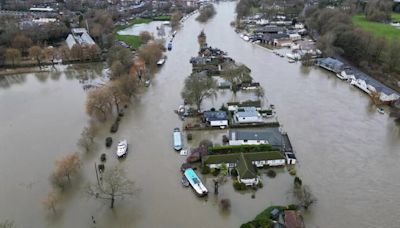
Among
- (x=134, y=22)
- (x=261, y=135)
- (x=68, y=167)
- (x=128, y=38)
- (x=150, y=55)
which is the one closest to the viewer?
(x=68, y=167)

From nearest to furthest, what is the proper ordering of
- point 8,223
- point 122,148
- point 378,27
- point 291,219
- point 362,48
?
1. point 291,219
2. point 8,223
3. point 122,148
4. point 362,48
5. point 378,27

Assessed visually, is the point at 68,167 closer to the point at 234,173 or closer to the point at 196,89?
the point at 234,173

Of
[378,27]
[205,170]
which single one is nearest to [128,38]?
[205,170]

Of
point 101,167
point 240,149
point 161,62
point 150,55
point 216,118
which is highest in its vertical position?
point 150,55

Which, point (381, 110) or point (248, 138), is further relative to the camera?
point (381, 110)

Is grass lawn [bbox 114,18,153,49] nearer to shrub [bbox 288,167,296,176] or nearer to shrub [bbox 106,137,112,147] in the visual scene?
shrub [bbox 106,137,112,147]

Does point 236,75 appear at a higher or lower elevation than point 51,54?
lower

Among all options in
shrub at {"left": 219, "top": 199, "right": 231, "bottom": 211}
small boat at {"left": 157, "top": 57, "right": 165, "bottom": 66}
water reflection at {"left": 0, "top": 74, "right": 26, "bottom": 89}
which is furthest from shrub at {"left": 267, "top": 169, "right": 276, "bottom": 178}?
water reflection at {"left": 0, "top": 74, "right": 26, "bottom": 89}

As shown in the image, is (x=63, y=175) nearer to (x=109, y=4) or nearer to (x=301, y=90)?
(x=301, y=90)
